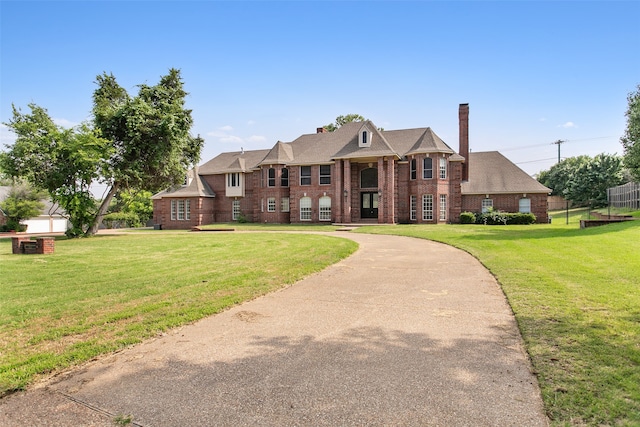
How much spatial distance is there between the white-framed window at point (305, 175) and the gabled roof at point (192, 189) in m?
10.4

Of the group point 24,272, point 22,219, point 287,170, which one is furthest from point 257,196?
point 24,272

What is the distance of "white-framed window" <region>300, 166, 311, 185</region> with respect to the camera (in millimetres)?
35312

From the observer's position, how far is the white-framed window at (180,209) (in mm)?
38969

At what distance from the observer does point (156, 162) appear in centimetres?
2520

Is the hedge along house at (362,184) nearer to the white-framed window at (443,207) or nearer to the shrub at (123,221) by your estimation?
the white-framed window at (443,207)

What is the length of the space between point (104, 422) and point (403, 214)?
32011mm

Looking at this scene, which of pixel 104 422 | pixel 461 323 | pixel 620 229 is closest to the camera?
pixel 104 422

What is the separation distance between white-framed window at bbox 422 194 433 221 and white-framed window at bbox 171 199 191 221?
22.8m

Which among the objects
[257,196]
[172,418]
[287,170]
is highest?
[287,170]

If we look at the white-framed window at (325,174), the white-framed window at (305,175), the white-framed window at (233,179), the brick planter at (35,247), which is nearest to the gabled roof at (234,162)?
the white-framed window at (233,179)

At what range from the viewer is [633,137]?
23.3 m

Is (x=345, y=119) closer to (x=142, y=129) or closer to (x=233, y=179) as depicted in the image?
(x=233, y=179)

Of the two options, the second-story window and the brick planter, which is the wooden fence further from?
the brick planter

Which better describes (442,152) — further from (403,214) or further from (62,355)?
(62,355)
